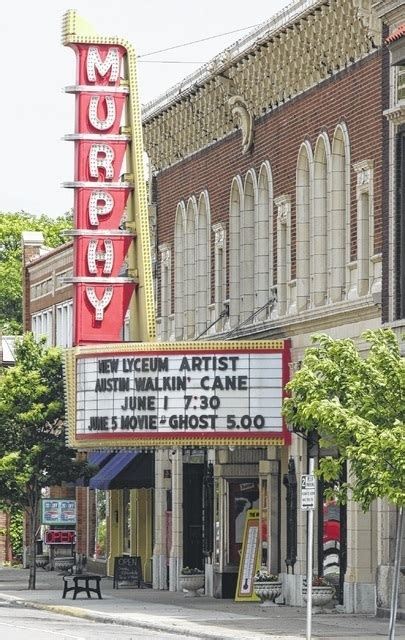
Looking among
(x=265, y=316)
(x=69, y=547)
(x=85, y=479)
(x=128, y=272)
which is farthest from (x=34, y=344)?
(x=69, y=547)

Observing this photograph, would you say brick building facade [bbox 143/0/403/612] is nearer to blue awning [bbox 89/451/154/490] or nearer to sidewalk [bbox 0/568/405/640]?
blue awning [bbox 89/451/154/490]

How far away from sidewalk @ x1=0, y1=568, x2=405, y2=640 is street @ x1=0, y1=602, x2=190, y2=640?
52cm

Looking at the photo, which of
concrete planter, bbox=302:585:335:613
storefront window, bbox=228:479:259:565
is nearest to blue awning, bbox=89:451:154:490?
storefront window, bbox=228:479:259:565

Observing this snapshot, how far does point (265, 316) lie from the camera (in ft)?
151

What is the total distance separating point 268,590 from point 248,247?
29.0 feet

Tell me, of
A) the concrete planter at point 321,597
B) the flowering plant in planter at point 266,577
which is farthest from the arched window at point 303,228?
the concrete planter at point 321,597

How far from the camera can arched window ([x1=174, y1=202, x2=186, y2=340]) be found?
53906mm

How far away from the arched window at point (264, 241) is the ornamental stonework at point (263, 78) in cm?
136

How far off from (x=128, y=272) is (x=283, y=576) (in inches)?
363

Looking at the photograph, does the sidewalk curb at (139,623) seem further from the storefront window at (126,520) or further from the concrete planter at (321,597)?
the storefront window at (126,520)

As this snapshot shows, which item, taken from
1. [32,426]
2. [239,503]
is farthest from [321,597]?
[32,426]

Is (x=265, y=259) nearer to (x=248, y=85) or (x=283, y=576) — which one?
(x=248, y=85)

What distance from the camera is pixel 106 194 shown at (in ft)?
158

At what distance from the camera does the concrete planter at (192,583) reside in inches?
1944
